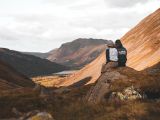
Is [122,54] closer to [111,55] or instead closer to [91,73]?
[111,55]

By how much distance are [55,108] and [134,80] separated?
6.33 metres

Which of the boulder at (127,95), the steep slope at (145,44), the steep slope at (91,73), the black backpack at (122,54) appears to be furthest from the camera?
the steep slope at (91,73)

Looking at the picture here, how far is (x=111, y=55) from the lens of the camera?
107 ft

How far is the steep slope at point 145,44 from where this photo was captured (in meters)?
102

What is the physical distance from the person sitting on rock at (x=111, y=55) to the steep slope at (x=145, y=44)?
199 feet

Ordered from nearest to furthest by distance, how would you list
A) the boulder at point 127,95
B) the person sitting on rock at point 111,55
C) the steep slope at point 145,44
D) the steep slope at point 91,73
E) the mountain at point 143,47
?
1. the boulder at point 127,95
2. the person sitting on rock at point 111,55
3. the steep slope at point 145,44
4. the mountain at point 143,47
5. the steep slope at point 91,73

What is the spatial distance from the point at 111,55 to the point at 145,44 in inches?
3688

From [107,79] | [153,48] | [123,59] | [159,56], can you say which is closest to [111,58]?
[123,59]

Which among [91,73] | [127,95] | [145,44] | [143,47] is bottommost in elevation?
[127,95]

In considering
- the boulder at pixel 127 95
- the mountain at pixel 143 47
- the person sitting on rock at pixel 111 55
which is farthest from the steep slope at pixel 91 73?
the boulder at pixel 127 95

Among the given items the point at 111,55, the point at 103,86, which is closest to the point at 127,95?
the point at 103,86

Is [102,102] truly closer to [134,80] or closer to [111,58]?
[134,80]

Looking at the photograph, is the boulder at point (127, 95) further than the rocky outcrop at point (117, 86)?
No

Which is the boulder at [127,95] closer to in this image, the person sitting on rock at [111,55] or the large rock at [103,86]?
the large rock at [103,86]
